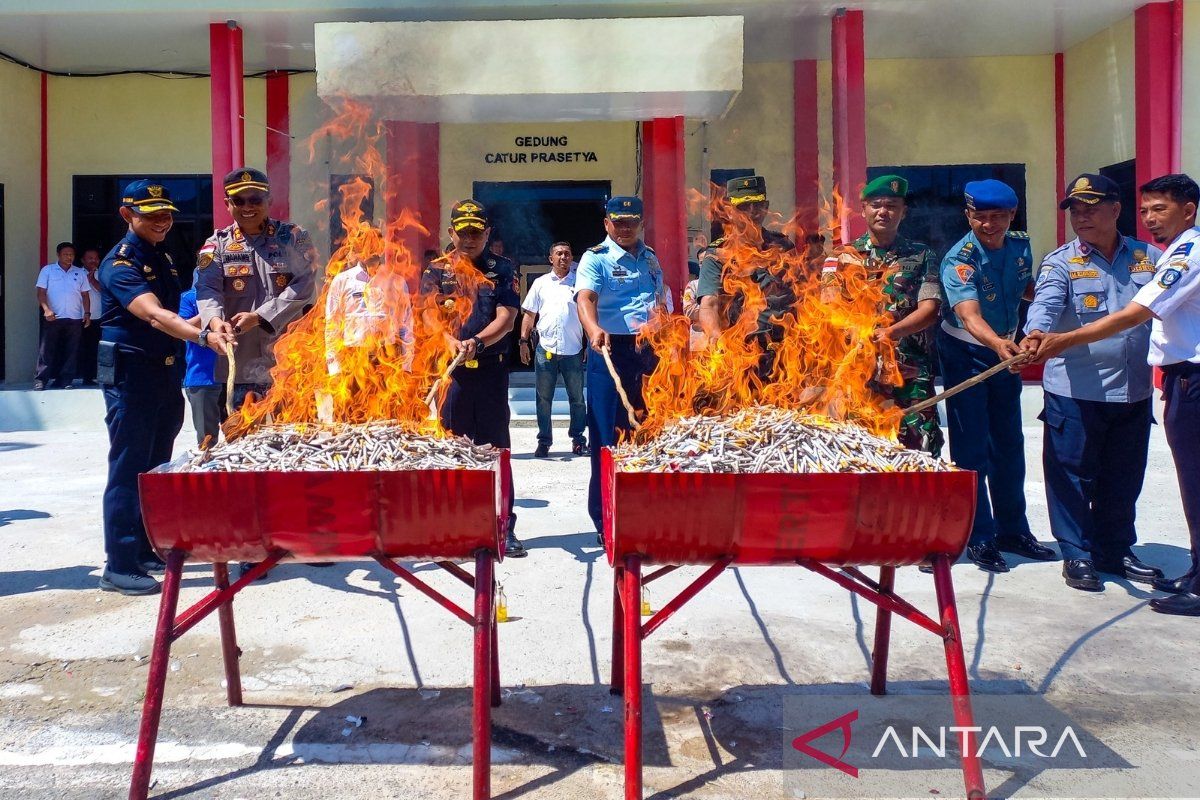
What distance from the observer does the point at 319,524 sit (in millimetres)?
2514

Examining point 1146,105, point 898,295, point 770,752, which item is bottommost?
point 770,752

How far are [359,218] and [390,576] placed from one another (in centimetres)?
191

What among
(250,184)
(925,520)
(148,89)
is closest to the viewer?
(925,520)

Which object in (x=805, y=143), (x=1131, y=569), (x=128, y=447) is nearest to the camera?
(x=128, y=447)

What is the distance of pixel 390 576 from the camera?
4.73 m

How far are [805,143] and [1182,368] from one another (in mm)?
8481

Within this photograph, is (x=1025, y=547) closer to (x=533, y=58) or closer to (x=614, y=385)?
(x=614, y=385)

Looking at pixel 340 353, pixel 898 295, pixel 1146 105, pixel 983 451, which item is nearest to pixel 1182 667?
pixel 983 451

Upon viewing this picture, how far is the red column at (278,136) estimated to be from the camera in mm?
12094

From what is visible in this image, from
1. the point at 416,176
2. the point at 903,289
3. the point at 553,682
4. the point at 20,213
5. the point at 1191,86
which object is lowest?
the point at 553,682

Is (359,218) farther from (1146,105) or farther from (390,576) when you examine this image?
(1146,105)

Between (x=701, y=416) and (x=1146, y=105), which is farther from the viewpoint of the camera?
(x=1146, y=105)

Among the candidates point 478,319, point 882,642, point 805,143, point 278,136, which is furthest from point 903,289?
point 278,136

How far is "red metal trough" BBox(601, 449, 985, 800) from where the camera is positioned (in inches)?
95.5
